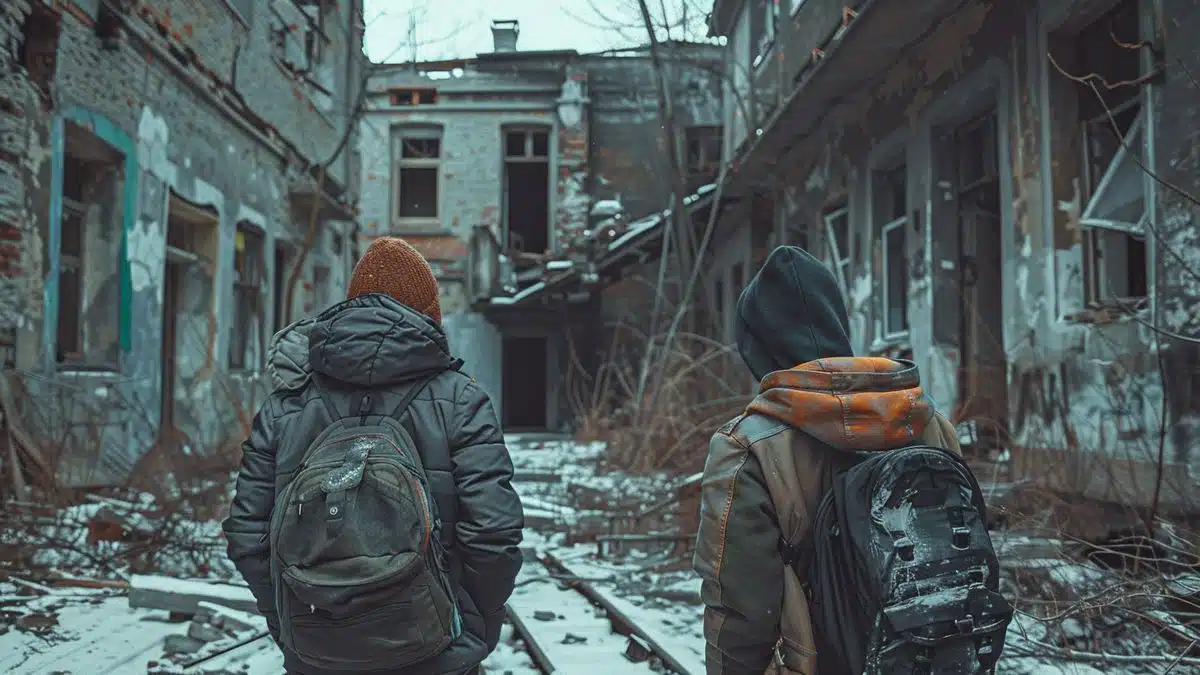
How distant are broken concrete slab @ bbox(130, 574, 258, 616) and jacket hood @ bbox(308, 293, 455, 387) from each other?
2.81 metres

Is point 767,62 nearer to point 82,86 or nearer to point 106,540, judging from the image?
point 82,86


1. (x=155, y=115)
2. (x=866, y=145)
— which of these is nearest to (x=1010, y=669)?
(x=866, y=145)

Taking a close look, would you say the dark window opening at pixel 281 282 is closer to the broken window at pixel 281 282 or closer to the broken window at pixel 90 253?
the broken window at pixel 281 282

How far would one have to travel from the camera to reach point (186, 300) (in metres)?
9.45

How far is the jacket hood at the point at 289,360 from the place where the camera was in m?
2.18

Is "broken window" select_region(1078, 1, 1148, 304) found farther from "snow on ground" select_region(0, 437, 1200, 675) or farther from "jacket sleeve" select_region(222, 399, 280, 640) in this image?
"jacket sleeve" select_region(222, 399, 280, 640)

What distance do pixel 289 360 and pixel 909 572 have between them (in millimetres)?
1514

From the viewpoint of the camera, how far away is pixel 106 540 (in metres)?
5.45

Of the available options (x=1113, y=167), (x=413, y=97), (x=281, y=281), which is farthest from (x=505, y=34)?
(x=1113, y=167)

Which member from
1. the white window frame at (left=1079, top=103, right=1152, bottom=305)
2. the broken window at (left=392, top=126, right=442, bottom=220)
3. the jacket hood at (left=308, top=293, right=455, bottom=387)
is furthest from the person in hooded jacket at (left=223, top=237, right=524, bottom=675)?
the broken window at (left=392, top=126, right=442, bottom=220)

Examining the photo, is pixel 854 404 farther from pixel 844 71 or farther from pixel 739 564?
pixel 844 71

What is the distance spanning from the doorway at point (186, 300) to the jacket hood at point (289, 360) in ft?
24.8

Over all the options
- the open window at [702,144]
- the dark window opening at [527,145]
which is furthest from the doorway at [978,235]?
the dark window opening at [527,145]

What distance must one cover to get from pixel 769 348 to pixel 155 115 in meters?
7.73
